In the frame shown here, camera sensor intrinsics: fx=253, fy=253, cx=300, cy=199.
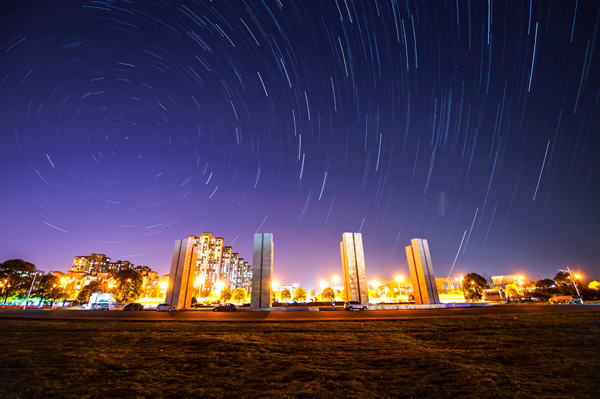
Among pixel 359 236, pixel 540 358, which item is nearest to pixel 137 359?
pixel 540 358

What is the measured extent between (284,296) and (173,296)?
62.7 meters

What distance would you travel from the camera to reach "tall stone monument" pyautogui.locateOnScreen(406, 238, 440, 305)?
46688 millimetres

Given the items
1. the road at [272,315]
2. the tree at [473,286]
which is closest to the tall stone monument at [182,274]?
the road at [272,315]

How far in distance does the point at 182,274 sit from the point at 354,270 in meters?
32.9

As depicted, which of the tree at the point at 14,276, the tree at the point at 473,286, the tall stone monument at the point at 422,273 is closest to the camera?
the tall stone monument at the point at 422,273

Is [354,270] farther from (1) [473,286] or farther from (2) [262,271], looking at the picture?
(1) [473,286]

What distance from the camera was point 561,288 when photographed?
72562mm

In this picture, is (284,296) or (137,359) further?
(284,296)

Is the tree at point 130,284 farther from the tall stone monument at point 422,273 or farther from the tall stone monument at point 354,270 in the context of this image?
the tall stone monument at point 422,273

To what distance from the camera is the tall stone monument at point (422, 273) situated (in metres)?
46.7

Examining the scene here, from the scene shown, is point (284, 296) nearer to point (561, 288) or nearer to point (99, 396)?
point (561, 288)

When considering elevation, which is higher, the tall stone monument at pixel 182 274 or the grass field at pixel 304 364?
the tall stone monument at pixel 182 274

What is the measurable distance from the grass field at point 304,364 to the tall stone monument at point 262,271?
30.5m

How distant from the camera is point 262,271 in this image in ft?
Answer: 143
